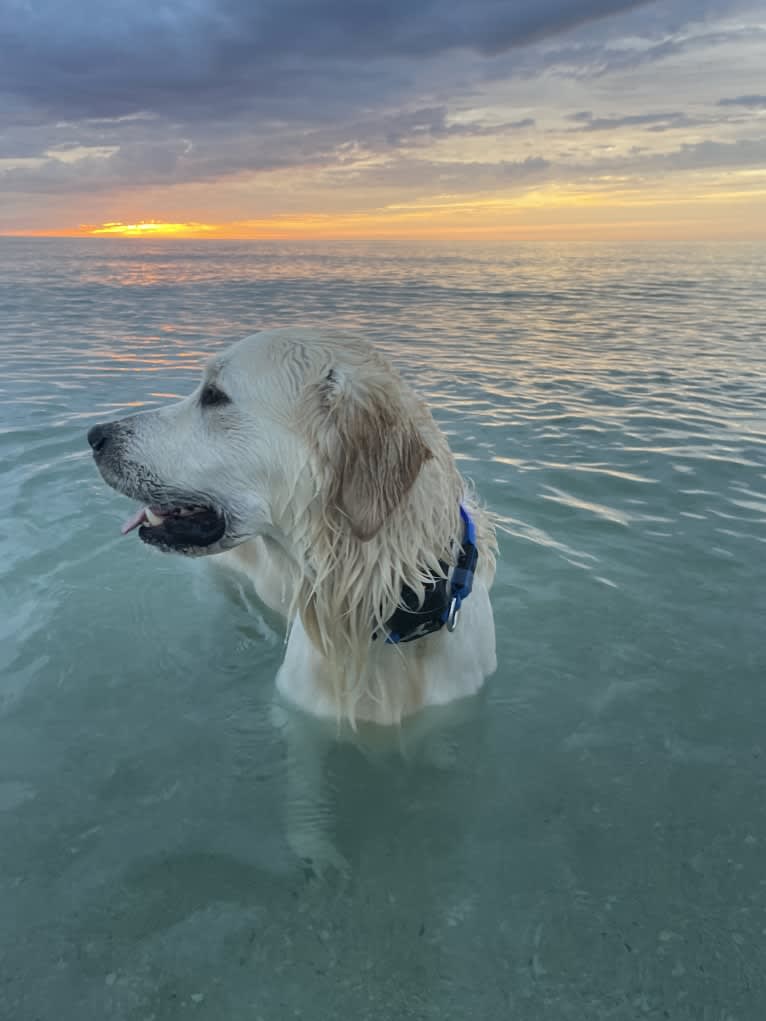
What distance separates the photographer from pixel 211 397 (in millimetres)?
3236

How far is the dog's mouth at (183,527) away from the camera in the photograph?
3299mm

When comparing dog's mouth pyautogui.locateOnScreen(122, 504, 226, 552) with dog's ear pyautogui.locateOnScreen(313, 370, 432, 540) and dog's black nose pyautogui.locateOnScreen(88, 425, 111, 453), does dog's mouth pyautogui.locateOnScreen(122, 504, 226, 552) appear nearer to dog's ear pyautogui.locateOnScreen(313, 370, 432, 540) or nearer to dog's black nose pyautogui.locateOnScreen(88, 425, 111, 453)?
dog's black nose pyautogui.locateOnScreen(88, 425, 111, 453)

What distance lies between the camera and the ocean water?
2.72 metres

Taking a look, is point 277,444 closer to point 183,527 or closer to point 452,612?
point 183,527

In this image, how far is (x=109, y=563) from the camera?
5922 mm

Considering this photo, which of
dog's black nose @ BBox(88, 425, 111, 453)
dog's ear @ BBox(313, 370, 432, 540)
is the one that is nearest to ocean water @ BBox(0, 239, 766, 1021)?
dog's ear @ BBox(313, 370, 432, 540)

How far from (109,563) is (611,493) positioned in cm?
441

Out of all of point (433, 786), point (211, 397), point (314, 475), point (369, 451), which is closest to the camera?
point (369, 451)

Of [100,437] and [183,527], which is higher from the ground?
[100,437]

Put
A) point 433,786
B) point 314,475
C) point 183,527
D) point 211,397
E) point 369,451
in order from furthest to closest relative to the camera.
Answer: point 433,786 < point 183,527 < point 211,397 < point 314,475 < point 369,451

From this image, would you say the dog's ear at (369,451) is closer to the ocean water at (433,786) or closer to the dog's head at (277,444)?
the dog's head at (277,444)

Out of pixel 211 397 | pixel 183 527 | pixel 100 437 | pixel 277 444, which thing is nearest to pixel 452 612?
pixel 277 444

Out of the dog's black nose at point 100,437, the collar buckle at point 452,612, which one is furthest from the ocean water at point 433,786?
the dog's black nose at point 100,437

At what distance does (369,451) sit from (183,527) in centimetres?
98
